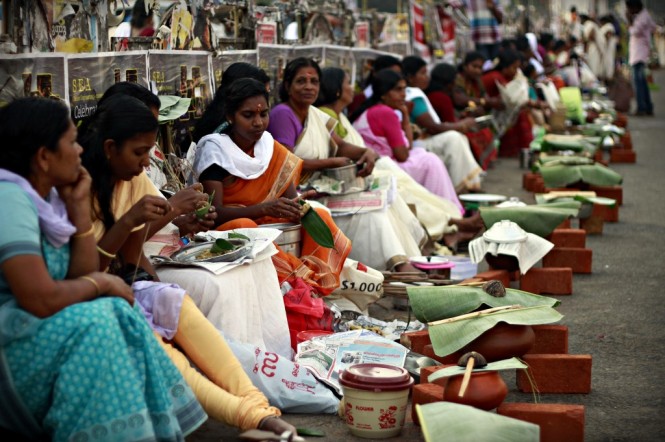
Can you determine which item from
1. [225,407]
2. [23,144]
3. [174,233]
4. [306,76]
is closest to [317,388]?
[225,407]

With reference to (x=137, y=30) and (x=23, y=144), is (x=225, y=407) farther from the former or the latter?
(x=137, y=30)

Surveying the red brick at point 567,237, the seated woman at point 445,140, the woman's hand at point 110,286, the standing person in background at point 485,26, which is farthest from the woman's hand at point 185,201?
the standing person in background at point 485,26

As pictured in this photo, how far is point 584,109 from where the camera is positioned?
16469 millimetres

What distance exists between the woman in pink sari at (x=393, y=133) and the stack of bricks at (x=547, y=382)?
3.52 metres

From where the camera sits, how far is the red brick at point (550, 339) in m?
4.50

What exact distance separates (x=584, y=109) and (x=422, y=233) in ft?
34.1

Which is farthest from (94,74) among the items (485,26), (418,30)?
(485,26)

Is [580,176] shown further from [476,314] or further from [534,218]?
[476,314]

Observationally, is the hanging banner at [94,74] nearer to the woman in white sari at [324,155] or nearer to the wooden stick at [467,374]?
the woman in white sari at [324,155]

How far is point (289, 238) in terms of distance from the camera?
5.23m

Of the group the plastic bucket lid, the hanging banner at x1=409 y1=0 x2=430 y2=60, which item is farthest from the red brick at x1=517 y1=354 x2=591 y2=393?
the hanging banner at x1=409 y1=0 x2=430 y2=60

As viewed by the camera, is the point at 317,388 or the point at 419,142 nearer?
the point at 317,388

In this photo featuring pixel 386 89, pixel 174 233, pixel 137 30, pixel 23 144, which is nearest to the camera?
pixel 23 144

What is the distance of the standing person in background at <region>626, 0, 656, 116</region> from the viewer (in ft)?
61.0
